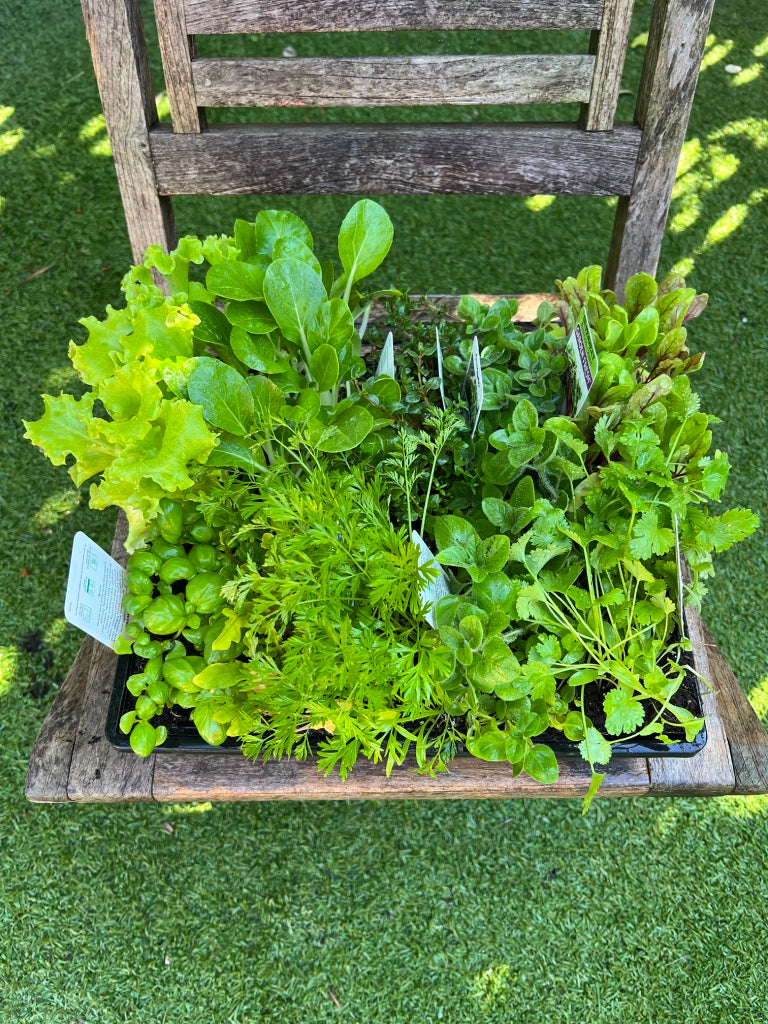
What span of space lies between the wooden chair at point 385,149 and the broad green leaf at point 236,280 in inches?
15.3

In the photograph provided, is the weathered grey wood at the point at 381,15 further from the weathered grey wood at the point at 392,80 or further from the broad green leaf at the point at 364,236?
the broad green leaf at the point at 364,236

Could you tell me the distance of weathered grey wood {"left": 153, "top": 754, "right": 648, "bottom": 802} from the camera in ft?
3.34

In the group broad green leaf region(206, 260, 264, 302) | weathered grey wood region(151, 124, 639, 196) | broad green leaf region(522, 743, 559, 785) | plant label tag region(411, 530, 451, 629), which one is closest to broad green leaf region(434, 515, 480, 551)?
plant label tag region(411, 530, 451, 629)

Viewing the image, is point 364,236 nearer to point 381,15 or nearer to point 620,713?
point 381,15

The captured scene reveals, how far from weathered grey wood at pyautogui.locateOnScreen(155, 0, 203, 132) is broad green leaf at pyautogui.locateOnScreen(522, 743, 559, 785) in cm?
104

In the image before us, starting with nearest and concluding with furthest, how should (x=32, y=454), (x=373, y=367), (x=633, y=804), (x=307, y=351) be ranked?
(x=307, y=351), (x=373, y=367), (x=633, y=804), (x=32, y=454)

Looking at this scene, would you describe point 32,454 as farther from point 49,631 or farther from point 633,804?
point 633,804

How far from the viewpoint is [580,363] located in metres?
1.00

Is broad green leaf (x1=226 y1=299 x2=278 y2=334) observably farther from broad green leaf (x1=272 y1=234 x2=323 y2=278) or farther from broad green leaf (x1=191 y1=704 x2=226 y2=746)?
broad green leaf (x1=191 y1=704 x2=226 y2=746)

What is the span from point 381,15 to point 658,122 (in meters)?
0.45

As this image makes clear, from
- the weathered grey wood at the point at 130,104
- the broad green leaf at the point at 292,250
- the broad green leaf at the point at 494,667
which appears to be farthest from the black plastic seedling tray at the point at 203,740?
the weathered grey wood at the point at 130,104

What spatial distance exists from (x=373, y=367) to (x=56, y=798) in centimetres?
75

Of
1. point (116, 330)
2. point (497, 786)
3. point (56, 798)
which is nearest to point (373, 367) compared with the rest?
point (116, 330)

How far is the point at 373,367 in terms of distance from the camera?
1.21 m
